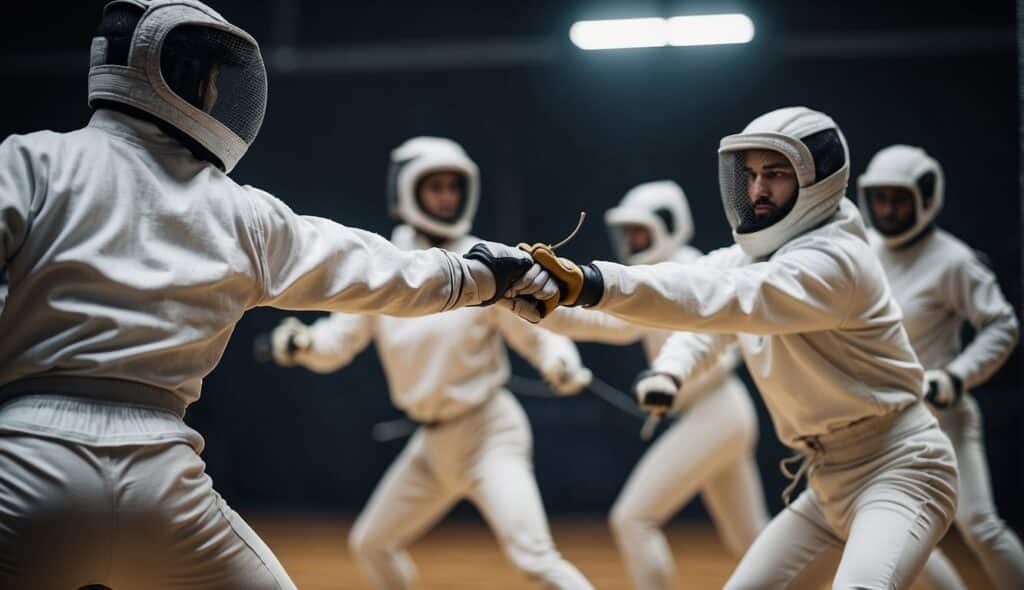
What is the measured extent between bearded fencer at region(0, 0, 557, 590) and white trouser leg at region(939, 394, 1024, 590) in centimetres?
216

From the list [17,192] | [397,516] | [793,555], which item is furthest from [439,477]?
[17,192]

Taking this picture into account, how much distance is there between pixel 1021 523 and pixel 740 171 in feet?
12.8

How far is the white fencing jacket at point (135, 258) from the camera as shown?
174 cm

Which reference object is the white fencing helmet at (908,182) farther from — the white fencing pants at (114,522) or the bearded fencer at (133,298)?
the white fencing pants at (114,522)

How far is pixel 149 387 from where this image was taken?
5.98 feet

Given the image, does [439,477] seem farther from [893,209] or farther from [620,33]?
[620,33]

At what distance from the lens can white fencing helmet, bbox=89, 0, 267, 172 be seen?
75.1 inches

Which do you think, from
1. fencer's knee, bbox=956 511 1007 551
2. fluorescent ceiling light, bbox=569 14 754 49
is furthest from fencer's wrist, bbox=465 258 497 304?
fluorescent ceiling light, bbox=569 14 754 49

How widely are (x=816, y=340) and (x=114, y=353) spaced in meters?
1.39

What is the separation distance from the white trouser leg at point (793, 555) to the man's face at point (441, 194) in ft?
5.85

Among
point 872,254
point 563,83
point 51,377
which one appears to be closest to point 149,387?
point 51,377

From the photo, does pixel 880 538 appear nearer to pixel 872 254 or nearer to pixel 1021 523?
pixel 872 254

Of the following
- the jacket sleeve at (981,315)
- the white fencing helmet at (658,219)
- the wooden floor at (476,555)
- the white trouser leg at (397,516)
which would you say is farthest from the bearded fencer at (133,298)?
the wooden floor at (476,555)

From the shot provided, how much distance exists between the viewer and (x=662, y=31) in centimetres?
584
